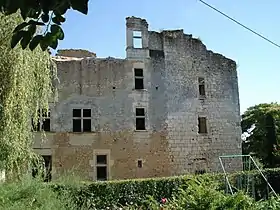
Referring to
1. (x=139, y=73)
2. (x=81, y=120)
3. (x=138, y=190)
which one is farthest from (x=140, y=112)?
(x=138, y=190)

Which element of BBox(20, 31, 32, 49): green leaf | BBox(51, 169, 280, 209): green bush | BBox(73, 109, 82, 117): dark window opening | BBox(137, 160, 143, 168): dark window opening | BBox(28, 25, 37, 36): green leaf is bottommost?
BBox(51, 169, 280, 209): green bush

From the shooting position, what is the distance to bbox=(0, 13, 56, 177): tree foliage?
29.1 ft

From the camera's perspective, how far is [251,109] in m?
41.8

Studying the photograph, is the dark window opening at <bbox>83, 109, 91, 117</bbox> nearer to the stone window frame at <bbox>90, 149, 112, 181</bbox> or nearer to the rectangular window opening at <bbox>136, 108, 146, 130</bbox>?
the stone window frame at <bbox>90, 149, 112, 181</bbox>

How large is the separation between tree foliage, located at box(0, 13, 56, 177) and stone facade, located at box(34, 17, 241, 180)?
40.5 feet

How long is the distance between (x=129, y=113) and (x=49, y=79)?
527 inches

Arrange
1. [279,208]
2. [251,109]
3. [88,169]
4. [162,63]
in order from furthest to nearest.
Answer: [251,109], [162,63], [88,169], [279,208]

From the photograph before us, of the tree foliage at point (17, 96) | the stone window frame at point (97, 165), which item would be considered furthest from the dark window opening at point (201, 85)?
the tree foliage at point (17, 96)

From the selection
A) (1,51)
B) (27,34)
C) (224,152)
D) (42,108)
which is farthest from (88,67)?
(27,34)

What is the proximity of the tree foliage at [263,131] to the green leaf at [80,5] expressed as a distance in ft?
91.6

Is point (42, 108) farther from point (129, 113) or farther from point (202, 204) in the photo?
point (129, 113)

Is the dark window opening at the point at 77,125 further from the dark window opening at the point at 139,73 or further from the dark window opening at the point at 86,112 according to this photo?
the dark window opening at the point at 139,73

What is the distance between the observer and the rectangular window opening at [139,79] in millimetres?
24062

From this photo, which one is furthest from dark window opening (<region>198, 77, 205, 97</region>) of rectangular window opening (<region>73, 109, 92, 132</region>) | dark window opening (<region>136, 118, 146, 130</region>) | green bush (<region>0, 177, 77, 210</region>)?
green bush (<region>0, 177, 77, 210</region>)
